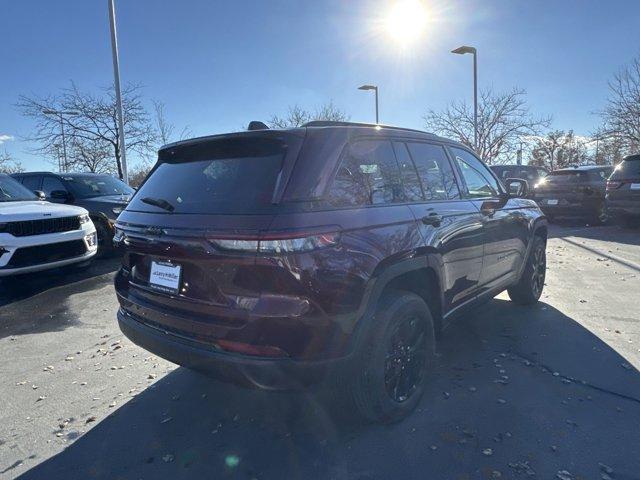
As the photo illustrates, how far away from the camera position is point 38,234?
20.1 ft

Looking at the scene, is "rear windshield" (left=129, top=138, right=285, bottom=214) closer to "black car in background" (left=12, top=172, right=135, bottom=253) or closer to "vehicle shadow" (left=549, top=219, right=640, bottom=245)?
"black car in background" (left=12, top=172, right=135, bottom=253)

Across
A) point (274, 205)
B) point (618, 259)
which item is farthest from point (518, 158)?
point (274, 205)

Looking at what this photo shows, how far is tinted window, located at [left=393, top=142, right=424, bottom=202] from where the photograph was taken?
3078 mm

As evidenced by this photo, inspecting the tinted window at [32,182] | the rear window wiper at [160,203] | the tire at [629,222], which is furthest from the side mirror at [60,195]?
the tire at [629,222]

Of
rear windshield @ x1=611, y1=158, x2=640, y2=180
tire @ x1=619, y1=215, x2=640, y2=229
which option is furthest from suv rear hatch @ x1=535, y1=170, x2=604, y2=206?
rear windshield @ x1=611, y1=158, x2=640, y2=180

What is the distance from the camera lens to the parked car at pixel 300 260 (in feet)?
7.43

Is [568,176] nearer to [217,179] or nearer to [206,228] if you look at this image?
[217,179]

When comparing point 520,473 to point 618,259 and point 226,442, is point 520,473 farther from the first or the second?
point 618,259

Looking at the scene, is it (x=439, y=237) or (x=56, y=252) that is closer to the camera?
(x=439, y=237)

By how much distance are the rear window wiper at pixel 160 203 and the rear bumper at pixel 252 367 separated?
0.75 metres

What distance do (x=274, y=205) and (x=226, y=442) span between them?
1489 mm

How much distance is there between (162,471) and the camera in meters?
2.50

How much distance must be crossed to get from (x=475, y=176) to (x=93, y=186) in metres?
7.89

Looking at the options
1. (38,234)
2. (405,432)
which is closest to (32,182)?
(38,234)
